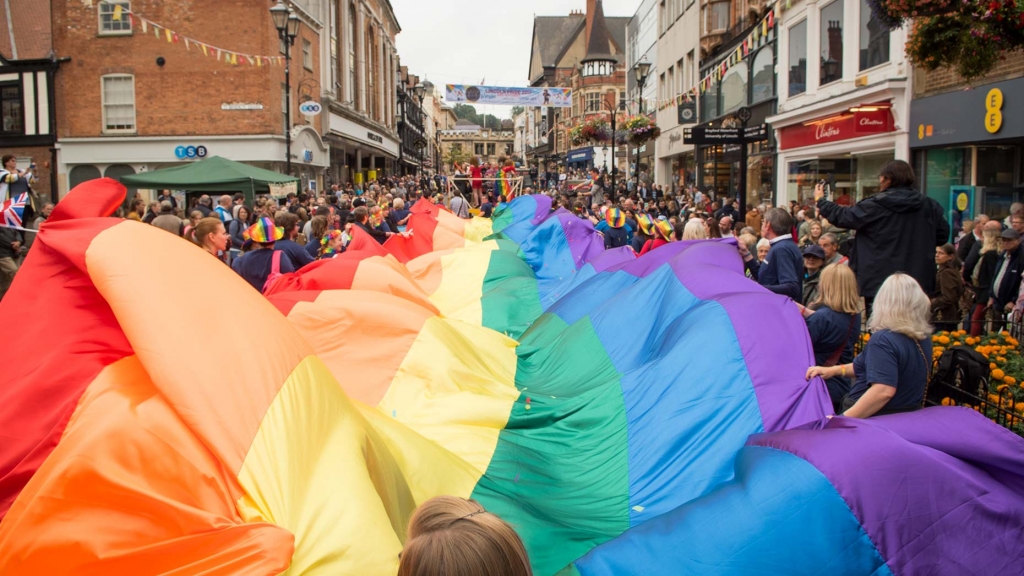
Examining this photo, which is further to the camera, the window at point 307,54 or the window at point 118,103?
the window at point 307,54

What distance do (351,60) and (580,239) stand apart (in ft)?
104

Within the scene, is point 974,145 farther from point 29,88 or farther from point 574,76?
point 574,76

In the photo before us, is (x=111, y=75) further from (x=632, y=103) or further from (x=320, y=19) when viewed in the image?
(x=632, y=103)

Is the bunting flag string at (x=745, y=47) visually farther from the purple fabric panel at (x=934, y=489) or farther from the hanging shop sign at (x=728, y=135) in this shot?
the purple fabric panel at (x=934, y=489)

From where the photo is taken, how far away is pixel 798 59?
68.9 ft

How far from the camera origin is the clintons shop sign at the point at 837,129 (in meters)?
16.3

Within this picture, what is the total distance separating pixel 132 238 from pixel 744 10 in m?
25.8

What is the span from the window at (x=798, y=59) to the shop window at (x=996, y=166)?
7492mm

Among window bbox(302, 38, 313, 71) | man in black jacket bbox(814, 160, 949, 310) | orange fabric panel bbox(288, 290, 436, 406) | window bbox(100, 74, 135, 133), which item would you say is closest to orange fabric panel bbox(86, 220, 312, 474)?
orange fabric panel bbox(288, 290, 436, 406)

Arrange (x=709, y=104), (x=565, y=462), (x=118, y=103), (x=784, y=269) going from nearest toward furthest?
(x=565, y=462), (x=784, y=269), (x=118, y=103), (x=709, y=104)

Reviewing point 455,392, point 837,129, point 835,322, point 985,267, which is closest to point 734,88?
point 837,129

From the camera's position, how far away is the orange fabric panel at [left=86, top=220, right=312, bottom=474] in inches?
138

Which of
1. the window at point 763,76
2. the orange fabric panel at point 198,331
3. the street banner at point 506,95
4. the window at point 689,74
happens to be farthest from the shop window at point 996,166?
the street banner at point 506,95

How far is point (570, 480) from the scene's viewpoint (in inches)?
195
